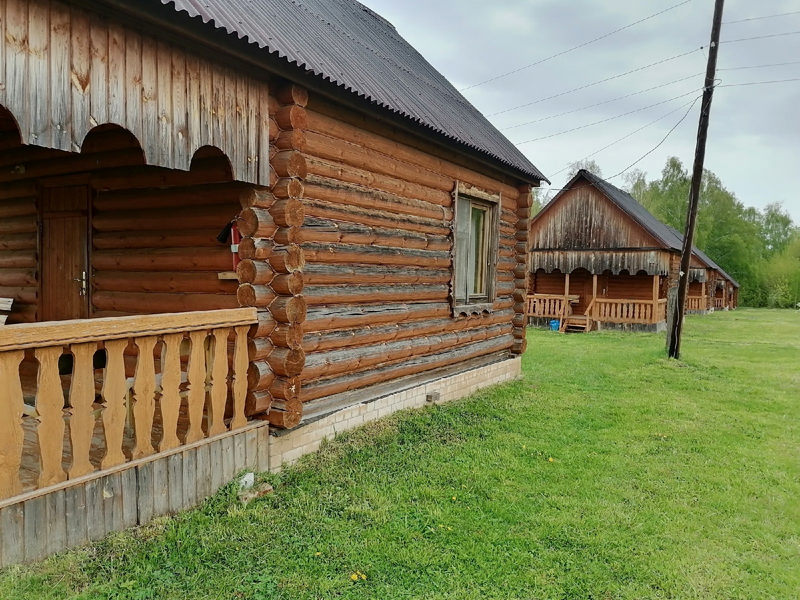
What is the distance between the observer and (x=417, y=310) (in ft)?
23.0

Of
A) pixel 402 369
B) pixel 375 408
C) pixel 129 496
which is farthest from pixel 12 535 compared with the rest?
pixel 402 369

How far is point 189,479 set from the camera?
4.04 metres

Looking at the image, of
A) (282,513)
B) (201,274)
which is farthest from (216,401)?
(201,274)

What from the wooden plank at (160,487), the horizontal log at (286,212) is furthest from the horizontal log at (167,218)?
the wooden plank at (160,487)

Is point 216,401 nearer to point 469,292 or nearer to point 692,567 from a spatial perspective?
point 692,567

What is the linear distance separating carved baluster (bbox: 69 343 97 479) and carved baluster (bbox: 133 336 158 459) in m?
0.37

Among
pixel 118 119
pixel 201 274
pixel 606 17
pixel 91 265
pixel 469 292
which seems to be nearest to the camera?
pixel 118 119

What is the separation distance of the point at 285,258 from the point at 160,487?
2.02 meters

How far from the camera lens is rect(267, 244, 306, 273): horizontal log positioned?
4652 millimetres

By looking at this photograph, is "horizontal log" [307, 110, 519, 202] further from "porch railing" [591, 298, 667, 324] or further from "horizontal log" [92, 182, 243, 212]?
"porch railing" [591, 298, 667, 324]

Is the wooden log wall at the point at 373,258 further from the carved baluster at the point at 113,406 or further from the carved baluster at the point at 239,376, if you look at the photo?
the carved baluster at the point at 113,406

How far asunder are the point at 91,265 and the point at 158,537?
11.2ft

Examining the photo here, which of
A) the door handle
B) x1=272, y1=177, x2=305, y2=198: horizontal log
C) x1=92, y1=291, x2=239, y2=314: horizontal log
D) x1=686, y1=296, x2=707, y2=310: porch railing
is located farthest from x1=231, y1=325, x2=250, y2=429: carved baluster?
x1=686, y1=296, x2=707, y2=310: porch railing

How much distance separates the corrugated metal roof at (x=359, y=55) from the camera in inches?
170
